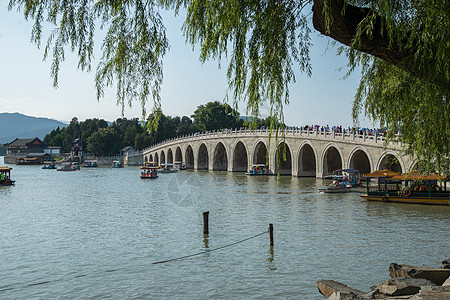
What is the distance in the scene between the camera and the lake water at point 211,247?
9781mm

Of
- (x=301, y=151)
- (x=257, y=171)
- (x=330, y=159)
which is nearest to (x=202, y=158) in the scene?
(x=257, y=171)

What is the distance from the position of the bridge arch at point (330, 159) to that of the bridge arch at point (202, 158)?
29.0 m

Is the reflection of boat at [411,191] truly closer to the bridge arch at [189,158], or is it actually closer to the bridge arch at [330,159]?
the bridge arch at [330,159]

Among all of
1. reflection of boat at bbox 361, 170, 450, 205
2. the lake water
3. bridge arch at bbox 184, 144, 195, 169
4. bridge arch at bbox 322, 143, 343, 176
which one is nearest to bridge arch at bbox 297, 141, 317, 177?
bridge arch at bbox 322, 143, 343, 176

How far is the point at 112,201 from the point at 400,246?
18.5 meters

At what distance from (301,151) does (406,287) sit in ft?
114

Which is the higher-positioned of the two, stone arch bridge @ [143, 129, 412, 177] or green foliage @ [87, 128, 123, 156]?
green foliage @ [87, 128, 123, 156]

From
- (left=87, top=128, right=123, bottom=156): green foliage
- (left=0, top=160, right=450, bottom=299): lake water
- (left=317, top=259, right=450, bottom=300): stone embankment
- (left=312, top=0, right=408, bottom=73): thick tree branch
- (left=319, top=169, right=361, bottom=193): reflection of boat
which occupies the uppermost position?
(left=87, top=128, right=123, bottom=156): green foliage

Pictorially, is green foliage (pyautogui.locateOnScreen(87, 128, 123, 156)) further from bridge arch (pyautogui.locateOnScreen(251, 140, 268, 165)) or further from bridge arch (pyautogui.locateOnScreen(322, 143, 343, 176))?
bridge arch (pyautogui.locateOnScreen(322, 143, 343, 176))

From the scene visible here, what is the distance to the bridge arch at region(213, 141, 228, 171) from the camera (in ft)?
203

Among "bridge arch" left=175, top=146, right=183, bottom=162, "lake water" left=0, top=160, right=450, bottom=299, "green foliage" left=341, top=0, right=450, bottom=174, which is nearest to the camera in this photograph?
"green foliage" left=341, top=0, right=450, bottom=174

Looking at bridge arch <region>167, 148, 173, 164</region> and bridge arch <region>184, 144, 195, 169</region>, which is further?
bridge arch <region>167, 148, 173, 164</region>

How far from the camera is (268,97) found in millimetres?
6059

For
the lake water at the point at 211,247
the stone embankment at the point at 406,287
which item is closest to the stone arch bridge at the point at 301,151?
the lake water at the point at 211,247
